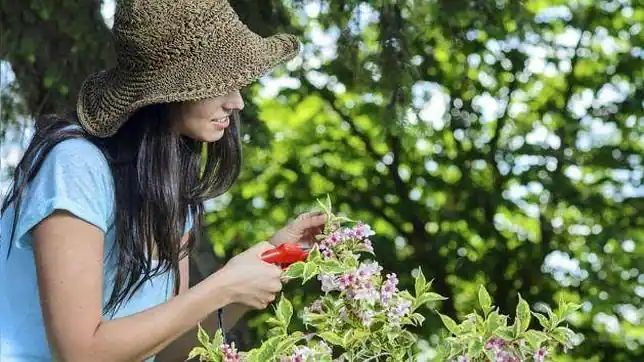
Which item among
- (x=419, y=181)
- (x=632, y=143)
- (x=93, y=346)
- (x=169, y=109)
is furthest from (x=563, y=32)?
(x=93, y=346)

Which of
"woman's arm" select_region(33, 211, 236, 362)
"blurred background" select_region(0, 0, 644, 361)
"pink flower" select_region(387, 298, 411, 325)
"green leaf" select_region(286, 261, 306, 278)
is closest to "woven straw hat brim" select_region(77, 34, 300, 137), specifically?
"woman's arm" select_region(33, 211, 236, 362)

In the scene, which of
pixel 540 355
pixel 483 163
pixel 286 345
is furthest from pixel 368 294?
pixel 483 163

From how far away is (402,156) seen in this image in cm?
495

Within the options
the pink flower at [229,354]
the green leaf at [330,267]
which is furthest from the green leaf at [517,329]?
the pink flower at [229,354]

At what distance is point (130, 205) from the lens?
69.4 inches

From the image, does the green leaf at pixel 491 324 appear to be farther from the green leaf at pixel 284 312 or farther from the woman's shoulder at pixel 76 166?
the woman's shoulder at pixel 76 166

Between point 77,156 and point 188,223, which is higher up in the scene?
point 77,156

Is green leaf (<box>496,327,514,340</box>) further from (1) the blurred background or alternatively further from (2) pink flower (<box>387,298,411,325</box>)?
(1) the blurred background

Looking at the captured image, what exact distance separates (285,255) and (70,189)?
0.34 meters

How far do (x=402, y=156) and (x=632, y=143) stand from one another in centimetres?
96

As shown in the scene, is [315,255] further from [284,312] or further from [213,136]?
[213,136]

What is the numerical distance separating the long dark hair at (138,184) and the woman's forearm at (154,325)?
0.16 metres

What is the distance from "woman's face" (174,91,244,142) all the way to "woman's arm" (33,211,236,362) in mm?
259

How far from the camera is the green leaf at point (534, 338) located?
1.61 meters
